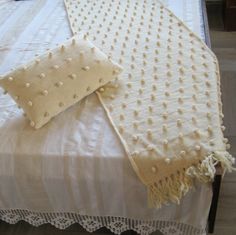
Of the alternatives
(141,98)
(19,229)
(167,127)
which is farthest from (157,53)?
(19,229)

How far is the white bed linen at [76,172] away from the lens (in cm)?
114

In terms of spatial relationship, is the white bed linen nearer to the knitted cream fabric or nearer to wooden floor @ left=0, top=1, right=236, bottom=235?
the knitted cream fabric

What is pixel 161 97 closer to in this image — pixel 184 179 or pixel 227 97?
pixel 184 179

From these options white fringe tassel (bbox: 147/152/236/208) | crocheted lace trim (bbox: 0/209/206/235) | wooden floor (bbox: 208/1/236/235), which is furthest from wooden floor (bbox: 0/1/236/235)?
white fringe tassel (bbox: 147/152/236/208)

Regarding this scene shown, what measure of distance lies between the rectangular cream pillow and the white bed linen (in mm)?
51

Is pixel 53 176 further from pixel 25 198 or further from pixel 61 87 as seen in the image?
pixel 61 87

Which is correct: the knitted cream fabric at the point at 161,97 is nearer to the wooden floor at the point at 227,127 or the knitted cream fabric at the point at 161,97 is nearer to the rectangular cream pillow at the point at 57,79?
the rectangular cream pillow at the point at 57,79

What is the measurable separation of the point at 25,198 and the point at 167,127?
57 cm

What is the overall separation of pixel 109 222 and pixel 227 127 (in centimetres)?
97

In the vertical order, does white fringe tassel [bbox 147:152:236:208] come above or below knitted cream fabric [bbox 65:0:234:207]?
below

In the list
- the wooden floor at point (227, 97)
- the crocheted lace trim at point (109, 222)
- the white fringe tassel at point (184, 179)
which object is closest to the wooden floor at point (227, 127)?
the wooden floor at point (227, 97)

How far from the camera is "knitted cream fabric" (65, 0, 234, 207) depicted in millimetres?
1086

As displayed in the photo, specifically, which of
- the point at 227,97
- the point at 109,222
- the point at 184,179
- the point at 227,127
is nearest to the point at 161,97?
the point at 184,179

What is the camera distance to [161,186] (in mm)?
1103
